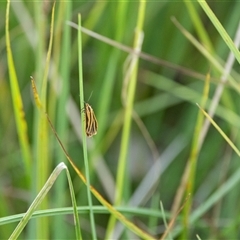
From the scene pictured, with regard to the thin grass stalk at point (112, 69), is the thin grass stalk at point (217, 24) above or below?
above

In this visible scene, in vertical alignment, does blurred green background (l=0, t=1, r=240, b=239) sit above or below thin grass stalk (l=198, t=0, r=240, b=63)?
below

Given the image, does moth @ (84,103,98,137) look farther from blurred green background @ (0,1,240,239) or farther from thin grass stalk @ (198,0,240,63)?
blurred green background @ (0,1,240,239)

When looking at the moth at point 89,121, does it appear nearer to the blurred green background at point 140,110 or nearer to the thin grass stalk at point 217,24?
the thin grass stalk at point 217,24

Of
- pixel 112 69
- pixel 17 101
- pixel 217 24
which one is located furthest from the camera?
pixel 112 69

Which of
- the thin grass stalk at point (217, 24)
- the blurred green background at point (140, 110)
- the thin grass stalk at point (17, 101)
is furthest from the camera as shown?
the blurred green background at point (140, 110)

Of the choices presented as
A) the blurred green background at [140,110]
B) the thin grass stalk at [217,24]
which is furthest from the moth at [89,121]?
the blurred green background at [140,110]

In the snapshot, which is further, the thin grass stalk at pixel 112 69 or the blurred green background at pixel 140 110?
the blurred green background at pixel 140 110

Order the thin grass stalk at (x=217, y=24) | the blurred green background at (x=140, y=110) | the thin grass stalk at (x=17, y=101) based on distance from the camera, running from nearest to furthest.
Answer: the thin grass stalk at (x=217, y=24)
the thin grass stalk at (x=17, y=101)
the blurred green background at (x=140, y=110)

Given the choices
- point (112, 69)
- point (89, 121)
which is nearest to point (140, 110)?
point (112, 69)

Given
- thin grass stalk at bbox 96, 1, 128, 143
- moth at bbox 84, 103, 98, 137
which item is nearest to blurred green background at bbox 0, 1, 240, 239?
thin grass stalk at bbox 96, 1, 128, 143

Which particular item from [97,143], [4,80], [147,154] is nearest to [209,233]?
[97,143]

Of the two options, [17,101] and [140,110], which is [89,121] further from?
[140,110]
